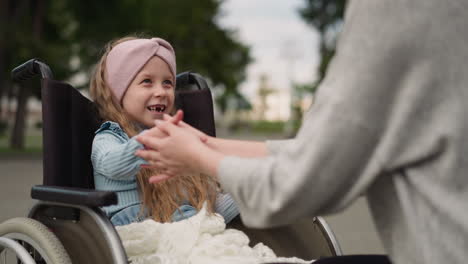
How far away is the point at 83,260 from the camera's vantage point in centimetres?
207

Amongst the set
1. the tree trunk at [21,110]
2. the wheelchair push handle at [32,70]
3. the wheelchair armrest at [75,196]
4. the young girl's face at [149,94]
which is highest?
the wheelchair push handle at [32,70]

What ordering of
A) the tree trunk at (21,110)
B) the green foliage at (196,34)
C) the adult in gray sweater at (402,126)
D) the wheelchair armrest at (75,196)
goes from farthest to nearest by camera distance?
1. the green foliage at (196,34)
2. the tree trunk at (21,110)
3. the wheelchair armrest at (75,196)
4. the adult in gray sweater at (402,126)

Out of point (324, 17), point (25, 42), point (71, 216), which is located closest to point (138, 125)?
point (71, 216)

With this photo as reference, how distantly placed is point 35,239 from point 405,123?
1331 millimetres

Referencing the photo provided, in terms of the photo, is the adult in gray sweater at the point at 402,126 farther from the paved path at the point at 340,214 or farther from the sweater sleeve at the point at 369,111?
the paved path at the point at 340,214

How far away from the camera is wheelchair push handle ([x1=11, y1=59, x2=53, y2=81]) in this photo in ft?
7.92

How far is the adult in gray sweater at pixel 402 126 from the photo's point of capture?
116 cm

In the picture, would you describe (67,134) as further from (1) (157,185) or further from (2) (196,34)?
(2) (196,34)

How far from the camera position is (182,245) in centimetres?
217

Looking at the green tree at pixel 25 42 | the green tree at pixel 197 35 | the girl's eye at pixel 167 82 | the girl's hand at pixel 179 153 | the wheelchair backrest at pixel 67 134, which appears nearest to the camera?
the girl's hand at pixel 179 153

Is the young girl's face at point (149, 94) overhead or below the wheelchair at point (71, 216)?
overhead

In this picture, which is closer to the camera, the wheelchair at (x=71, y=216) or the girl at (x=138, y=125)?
the wheelchair at (x=71, y=216)

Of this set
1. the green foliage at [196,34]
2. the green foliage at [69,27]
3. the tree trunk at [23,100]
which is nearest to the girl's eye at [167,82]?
the green foliage at [69,27]

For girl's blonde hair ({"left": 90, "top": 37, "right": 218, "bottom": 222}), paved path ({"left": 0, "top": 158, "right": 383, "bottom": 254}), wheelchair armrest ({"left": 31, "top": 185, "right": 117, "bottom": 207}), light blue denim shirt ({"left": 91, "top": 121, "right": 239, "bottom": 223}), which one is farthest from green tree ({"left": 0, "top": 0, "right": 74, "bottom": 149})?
wheelchair armrest ({"left": 31, "top": 185, "right": 117, "bottom": 207})
